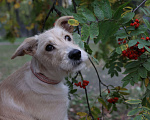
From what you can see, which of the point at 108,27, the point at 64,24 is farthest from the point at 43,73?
the point at 108,27

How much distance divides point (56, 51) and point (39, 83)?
0.46 meters

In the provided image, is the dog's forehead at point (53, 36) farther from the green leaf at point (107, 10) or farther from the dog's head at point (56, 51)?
the green leaf at point (107, 10)

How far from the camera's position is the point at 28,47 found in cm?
197

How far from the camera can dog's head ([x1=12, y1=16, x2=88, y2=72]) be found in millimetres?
1670

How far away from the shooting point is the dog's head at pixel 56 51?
1670 mm

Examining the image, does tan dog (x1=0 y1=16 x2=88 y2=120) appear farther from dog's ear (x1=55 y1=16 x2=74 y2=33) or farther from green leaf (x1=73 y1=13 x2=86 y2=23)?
green leaf (x1=73 y1=13 x2=86 y2=23)

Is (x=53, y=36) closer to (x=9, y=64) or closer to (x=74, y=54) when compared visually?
(x=74, y=54)

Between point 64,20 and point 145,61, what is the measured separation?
1037mm

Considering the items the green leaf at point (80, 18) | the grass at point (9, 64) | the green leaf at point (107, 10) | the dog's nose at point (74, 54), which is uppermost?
the green leaf at point (107, 10)

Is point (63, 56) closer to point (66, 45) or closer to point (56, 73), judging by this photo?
point (66, 45)

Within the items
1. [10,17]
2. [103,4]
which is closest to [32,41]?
[103,4]

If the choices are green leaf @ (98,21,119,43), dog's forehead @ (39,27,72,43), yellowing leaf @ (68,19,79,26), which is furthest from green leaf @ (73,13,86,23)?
dog's forehead @ (39,27,72,43)

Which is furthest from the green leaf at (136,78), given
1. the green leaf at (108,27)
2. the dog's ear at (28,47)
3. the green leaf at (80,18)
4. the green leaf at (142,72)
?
the dog's ear at (28,47)

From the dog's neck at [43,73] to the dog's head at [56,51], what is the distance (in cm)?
6
